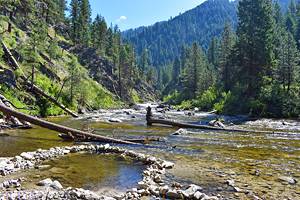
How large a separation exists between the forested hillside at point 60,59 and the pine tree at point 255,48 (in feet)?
107

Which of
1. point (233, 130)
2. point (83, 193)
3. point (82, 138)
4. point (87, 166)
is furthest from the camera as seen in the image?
point (233, 130)

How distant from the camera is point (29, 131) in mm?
36531

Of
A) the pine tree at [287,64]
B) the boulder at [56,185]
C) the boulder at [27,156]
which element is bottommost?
the boulder at [56,185]

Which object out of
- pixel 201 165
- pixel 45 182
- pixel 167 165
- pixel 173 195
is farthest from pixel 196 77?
pixel 173 195

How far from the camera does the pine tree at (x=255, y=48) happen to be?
68.4 m

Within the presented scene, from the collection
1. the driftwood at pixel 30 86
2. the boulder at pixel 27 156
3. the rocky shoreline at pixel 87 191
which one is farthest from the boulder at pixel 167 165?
the driftwood at pixel 30 86

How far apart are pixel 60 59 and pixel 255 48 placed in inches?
1941

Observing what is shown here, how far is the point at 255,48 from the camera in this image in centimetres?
6856

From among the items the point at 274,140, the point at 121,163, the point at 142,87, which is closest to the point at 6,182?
the point at 121,163

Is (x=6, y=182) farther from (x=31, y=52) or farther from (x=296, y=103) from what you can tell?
(x=296, y=103)

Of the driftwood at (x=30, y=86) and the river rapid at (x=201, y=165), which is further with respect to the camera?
the driftwood at (x=30, y=86)

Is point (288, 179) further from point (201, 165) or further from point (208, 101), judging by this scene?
point (208, 101)

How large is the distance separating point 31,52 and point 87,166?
4259 centimetres

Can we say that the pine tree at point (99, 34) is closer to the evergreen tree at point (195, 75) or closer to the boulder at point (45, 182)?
the evergreen tree at point (195, 75)
